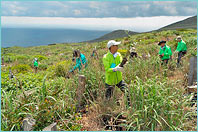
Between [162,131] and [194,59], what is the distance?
245cm

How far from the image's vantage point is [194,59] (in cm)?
388

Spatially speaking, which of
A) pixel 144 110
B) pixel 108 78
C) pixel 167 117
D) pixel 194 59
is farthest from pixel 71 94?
pixel 194 59

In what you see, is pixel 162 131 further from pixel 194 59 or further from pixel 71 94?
pixel 194 59

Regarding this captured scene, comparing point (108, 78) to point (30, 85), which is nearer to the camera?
point (108, 78)

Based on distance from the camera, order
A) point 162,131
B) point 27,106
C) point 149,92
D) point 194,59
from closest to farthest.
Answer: point 162,131 < point 149,92 < point 27,106 < point 194,59

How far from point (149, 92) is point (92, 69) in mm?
1907

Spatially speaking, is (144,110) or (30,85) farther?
(30,85)

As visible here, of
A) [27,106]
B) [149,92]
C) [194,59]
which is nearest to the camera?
[149,92]

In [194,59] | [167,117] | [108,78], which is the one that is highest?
[194,59]

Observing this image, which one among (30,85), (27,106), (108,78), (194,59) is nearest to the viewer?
(27,106)

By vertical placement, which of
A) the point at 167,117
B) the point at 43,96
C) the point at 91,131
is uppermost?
the point at 43,96

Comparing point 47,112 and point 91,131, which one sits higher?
point 47,112

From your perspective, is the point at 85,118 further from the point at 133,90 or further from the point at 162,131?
the point at 162,131

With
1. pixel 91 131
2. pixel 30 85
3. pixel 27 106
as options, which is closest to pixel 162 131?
pixel 91 131
